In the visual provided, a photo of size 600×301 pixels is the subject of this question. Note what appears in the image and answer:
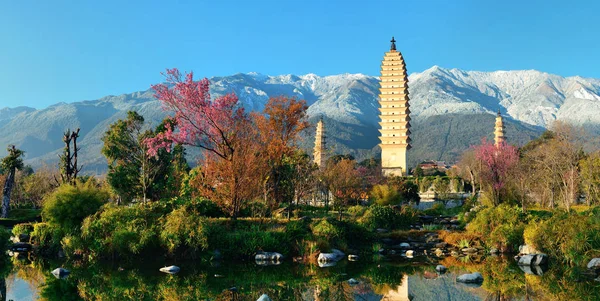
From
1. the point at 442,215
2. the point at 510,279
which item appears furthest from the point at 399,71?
the point at 510,279

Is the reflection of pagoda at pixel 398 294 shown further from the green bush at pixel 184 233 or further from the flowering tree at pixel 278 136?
the flowering tree at pixel 278 136

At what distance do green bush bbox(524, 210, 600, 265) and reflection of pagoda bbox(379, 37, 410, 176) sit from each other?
45.5 meters

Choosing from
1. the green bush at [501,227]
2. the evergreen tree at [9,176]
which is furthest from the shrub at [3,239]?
the green bush at [501,227]

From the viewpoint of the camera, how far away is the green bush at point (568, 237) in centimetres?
1736

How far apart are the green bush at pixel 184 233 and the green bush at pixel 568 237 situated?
1184 centimetres

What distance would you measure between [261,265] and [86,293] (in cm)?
601

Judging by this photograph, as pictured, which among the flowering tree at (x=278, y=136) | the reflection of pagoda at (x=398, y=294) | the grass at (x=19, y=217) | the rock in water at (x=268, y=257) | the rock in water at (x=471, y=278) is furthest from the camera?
the grass at (x=19, y=217)

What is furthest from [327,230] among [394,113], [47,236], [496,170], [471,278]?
[394,113]

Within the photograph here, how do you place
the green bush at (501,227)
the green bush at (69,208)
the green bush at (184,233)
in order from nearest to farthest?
the green bush at (184,233) < the green bush at (69,208) < the green bush at (501,227)

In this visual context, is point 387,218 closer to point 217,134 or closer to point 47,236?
point 217,134

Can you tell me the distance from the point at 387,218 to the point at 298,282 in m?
11.0

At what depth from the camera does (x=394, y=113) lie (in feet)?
218

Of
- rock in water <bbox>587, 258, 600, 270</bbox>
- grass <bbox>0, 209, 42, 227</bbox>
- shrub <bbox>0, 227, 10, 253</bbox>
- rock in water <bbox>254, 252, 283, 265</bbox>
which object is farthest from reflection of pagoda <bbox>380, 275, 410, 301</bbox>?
grass <bbox>0, 209, 42, 227</bbox>

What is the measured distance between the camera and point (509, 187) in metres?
27.4
